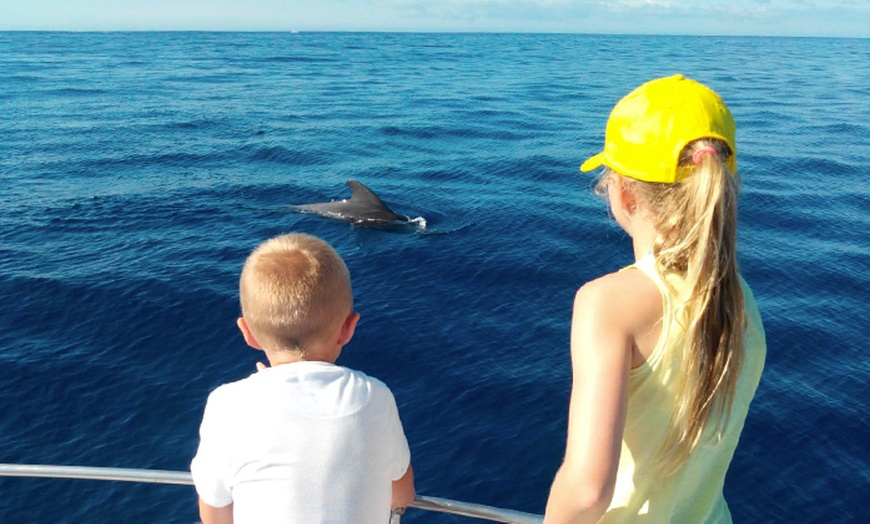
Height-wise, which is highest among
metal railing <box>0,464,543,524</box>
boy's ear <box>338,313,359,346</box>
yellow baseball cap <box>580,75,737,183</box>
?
yellow baseball cap <box>580,75,737,183</box>

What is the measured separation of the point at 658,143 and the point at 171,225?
16.2 metres

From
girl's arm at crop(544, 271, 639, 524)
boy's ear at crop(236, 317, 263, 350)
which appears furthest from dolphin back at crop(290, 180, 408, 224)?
girl's arm at crop(544, 271, 639, 524)

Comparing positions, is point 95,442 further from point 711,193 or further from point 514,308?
point 711,193

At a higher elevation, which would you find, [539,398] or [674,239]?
[674,239]

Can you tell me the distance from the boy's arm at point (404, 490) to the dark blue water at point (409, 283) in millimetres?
5434

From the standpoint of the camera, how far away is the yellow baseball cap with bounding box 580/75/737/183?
7.29ft

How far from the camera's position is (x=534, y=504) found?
8.15 meters

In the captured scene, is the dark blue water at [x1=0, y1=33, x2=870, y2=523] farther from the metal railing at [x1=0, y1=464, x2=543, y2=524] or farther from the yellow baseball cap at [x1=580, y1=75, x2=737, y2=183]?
the yellow baseball cap at [x1=580, y1=75, x2=737, y2=183]

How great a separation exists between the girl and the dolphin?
14995mm

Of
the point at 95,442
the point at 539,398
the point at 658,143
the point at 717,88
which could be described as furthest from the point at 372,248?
the point at 717,88

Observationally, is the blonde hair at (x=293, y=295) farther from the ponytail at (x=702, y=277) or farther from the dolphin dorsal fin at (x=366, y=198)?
the dolphin dorsal fin at (x=366, y=198)

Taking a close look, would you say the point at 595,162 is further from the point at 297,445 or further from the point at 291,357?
the point at 297,445

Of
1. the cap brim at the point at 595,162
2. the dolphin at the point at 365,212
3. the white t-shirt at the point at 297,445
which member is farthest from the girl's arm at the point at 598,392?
the dolphin at the point at 365,212

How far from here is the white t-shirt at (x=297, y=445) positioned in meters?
2.32
